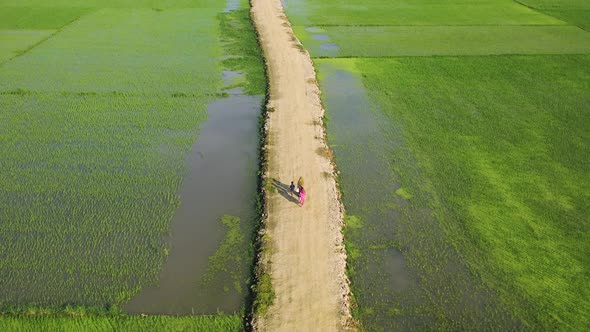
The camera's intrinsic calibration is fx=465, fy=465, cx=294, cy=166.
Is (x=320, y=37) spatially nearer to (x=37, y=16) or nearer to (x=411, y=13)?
(x=411, y=13)

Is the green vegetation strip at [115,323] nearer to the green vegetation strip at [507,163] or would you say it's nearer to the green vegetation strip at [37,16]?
the green vegetation strip at [507,163]

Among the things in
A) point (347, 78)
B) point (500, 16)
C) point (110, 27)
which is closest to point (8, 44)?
point (110, 27)

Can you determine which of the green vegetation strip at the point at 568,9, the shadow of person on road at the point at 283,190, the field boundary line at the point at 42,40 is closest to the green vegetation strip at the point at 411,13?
A: the green vegetation strip at the point at 568,9

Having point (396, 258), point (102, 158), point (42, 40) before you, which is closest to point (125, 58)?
point (42, 40)

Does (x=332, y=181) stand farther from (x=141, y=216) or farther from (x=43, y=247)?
(x=43, y=247)

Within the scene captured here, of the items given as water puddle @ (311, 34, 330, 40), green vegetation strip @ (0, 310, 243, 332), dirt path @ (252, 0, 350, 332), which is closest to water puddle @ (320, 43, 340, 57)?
water puddle @ (311, 34, 330, 40)

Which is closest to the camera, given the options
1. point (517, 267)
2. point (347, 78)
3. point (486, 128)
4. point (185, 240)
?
point (517, 267)
